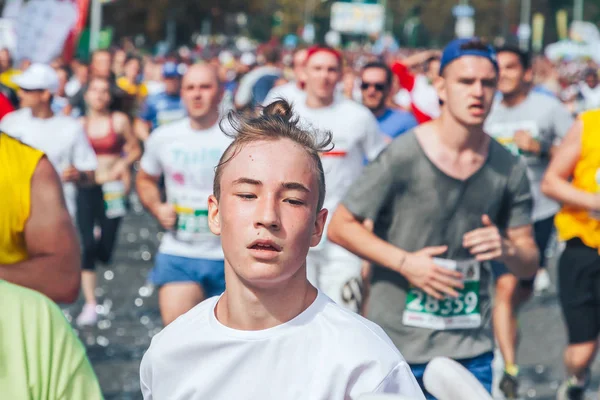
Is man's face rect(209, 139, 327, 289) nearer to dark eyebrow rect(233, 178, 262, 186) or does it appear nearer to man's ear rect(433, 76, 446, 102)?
dark eyebrow rect(233, 178, 262, 186)

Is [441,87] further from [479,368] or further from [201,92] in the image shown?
[201,92]

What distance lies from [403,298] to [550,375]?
337cm

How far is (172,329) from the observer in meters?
2.97

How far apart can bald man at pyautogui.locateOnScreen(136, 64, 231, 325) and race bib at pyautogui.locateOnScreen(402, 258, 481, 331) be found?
2095 millimetres

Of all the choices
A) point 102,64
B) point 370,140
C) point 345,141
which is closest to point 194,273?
point 345,141

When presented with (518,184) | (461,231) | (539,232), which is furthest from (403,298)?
(539,232)

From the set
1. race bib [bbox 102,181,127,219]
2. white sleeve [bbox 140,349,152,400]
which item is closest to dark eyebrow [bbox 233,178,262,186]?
white sleeve [bbox 140,349,152,400]

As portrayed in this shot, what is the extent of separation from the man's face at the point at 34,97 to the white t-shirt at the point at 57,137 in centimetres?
11

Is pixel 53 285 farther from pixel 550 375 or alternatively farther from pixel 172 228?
pixel 550 375

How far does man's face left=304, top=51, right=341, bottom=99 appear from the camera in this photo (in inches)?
313

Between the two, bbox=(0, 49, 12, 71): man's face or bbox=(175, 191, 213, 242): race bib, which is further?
bbox=(0, 49, 12, 71): man's face

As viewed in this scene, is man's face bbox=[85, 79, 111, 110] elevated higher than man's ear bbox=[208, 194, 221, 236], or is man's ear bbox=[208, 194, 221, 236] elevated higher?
man's ear bbox=[208, 194, 221, 236]

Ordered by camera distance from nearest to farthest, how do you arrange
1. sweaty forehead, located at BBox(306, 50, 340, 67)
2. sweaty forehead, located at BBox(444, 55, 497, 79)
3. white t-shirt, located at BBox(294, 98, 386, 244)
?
sweaty forehead, located at BBox(444, 55, 497, 79) → white t-shirt, located at BBox(294, 98, 386, 244) → sweaty forehead, located at BBox(306, 50, 340, 67)

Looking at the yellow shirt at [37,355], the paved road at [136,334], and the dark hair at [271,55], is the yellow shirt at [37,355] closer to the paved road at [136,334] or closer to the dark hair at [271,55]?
the paved road at [136,334]
